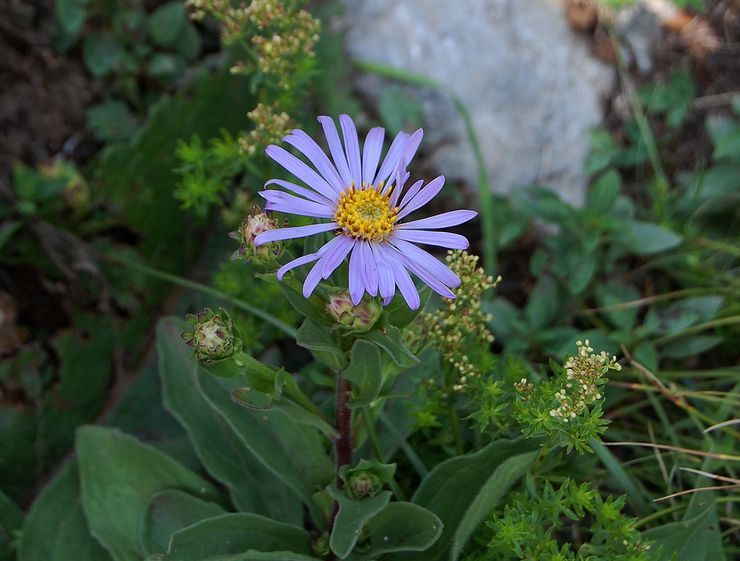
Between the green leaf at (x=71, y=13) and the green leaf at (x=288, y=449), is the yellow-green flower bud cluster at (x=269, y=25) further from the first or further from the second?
the green leaf at (x=71, y=13)

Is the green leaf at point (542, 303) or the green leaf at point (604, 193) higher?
the green leaf at point (604, 193)

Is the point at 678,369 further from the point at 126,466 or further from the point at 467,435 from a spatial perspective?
the point at 126,466

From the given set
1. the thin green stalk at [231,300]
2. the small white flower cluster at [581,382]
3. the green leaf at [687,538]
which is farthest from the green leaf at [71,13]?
the green leaf at [687,538]

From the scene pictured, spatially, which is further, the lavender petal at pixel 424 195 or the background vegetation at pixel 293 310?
the background vegetation at pixel 293 310

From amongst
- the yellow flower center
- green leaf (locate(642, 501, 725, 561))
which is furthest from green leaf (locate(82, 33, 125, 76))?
green leaf (locate(642, 501, 725, 561))

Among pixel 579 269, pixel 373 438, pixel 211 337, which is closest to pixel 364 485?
pixel 373 438

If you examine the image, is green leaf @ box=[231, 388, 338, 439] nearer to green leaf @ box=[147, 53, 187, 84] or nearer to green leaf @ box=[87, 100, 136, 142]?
green leaf @ box=[87, 100, 136, 142]

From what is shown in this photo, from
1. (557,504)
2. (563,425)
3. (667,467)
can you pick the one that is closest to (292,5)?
(563,425)
